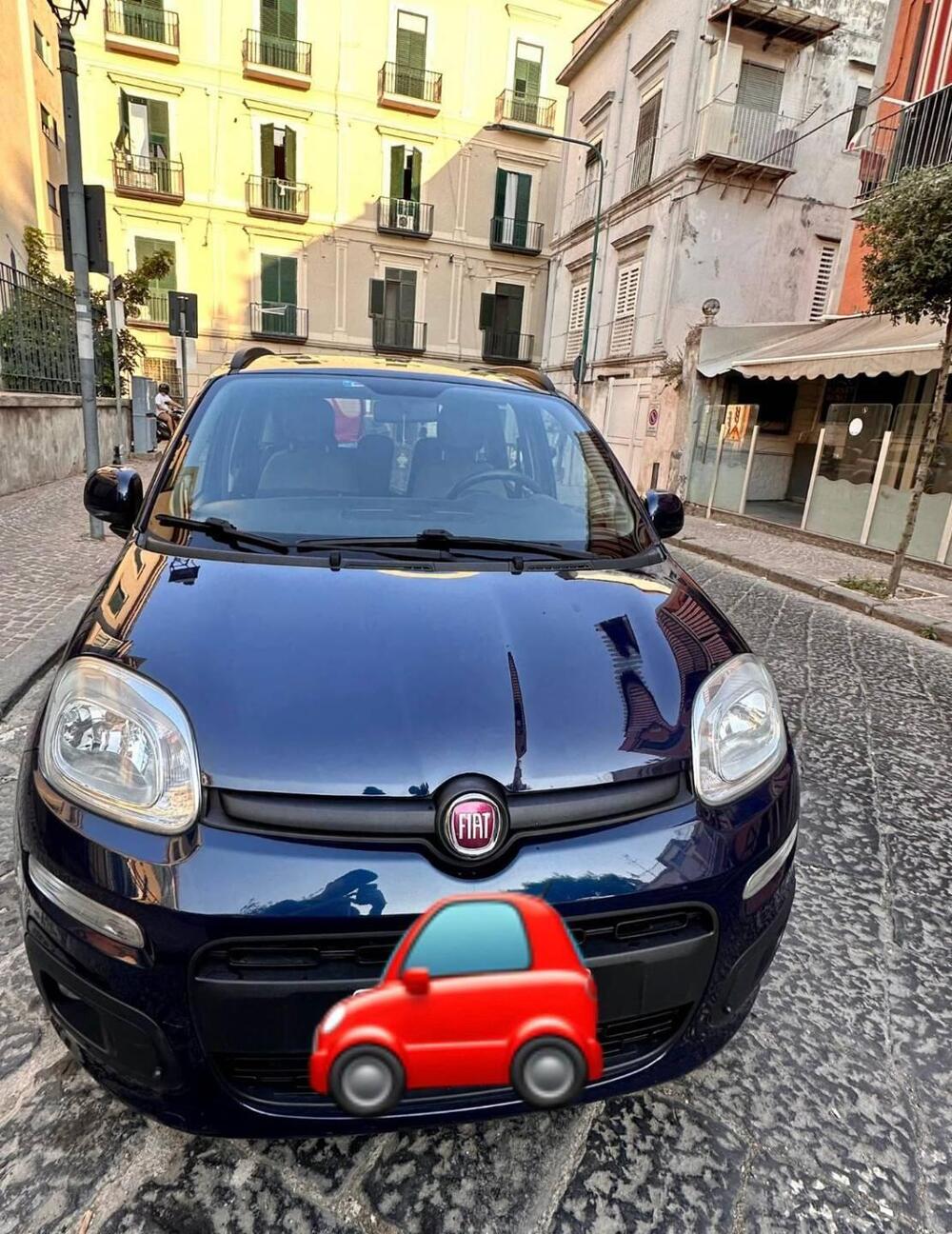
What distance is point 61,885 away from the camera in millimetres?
1259

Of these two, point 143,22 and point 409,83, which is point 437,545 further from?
point 143,22

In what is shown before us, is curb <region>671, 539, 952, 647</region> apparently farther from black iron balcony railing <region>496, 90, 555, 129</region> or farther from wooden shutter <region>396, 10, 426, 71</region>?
wooden shutter <region>396, 10, 426, 71</region>

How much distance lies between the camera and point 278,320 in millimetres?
26672

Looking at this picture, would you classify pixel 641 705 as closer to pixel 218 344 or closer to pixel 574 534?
pixel 574 534

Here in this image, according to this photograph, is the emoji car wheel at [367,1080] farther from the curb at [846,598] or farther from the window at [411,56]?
the window at [411,56]

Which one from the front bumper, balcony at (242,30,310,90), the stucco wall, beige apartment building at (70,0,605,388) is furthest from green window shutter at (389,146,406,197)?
the front bumper

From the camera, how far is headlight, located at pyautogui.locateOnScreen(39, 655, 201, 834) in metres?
1.25

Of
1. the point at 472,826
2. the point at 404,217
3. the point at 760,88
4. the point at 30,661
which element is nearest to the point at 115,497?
the point at 472,826

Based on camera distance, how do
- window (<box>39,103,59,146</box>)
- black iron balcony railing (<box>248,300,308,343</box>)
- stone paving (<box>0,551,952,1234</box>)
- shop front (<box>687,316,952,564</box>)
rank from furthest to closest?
black iron balcony railing (<box>248,300,308,343</box>)
window (<box>39,103,59,146</box>)
shop front (<box>687,316,952,564</box>)
stone paving (<box>0,551,952,1234</box>)

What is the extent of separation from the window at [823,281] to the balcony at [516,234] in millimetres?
14017

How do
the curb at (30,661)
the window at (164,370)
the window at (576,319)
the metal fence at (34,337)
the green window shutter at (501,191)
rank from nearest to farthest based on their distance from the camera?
the curb at (30,661), the metal fence at (34,337), the window at (576,319), the window at (164,370), the green window shutter at (501,191)

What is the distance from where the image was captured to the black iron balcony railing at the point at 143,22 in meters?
23.5

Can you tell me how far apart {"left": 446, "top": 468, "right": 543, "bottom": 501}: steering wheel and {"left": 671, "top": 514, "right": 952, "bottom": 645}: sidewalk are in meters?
5.01

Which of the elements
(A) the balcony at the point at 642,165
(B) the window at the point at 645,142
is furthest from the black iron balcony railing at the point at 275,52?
(A) the balcony at the point at 642,165
